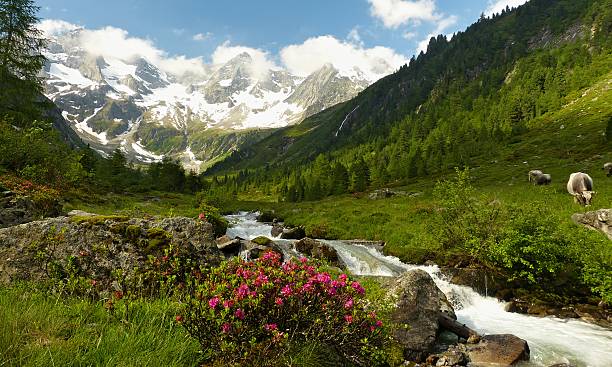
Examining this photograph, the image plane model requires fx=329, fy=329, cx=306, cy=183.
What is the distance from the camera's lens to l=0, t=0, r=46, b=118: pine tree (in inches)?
1136

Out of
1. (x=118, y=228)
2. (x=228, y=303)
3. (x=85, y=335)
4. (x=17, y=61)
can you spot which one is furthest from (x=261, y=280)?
(x=17, y=61)

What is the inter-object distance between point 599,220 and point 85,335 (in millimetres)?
29850

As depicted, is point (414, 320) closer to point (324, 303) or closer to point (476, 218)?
point (324, 303)

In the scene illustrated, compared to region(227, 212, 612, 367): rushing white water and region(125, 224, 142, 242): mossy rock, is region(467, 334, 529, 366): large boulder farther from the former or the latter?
region(125, 224, 142, 242): mossy rock

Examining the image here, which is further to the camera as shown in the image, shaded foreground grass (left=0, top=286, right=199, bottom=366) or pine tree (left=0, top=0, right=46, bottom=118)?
pine tree (left=0, top=0, right=46, bottom=118)

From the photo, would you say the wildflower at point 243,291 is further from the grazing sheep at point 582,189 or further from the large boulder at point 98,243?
the grazing sheep at point 582,189

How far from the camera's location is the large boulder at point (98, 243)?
7.50m

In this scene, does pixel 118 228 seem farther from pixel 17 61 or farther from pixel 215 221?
pixel 17 61

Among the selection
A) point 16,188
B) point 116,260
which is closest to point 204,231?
point 116,260

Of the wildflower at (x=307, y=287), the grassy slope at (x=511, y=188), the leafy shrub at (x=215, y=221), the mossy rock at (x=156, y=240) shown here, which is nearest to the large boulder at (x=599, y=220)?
the grassy slope at (x=511, y=188)

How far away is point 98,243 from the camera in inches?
333

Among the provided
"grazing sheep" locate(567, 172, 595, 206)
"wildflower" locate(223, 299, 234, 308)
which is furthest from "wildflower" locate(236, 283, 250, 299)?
"grazing sheep" locate(567, 172, 595, 206)

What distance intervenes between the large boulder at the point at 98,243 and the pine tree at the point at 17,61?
28.0 m

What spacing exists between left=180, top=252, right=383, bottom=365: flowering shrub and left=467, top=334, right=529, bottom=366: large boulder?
7.96 m
